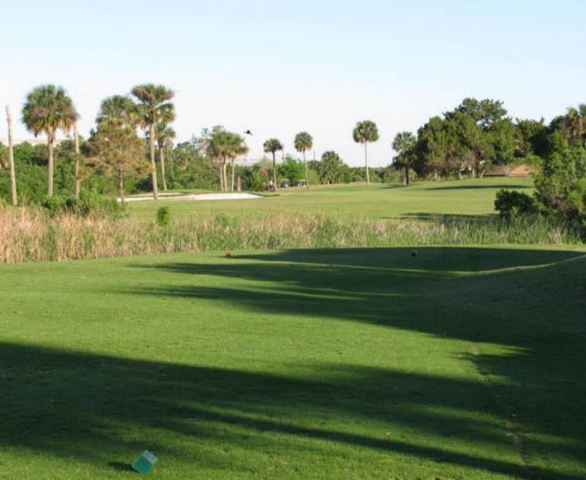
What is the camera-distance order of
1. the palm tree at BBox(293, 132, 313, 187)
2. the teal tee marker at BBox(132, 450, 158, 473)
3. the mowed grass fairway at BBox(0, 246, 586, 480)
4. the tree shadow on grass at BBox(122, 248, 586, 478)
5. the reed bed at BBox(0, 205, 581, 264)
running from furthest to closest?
the palm tree at BBox(293, 132, 313, 187) → the reed bed at BBox(0, 205, 581, 264) → the tree shadow on grass at BBox(122, 248, 586, 478) → the mowed grass fairway at BBox(0, 246, 586, 480) → the teal tee marker at BBox(132, 450, 158, 473)

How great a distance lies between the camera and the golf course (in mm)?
6617

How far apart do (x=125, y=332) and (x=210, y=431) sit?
580 centimetres

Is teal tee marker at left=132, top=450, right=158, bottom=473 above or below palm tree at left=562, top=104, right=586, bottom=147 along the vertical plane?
below

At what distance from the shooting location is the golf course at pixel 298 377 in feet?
21.7

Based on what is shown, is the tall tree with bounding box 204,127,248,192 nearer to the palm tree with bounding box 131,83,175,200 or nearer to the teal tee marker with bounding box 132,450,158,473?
the palm tree with bounding box 131,83,175,200

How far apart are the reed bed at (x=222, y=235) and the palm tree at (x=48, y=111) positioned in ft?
133

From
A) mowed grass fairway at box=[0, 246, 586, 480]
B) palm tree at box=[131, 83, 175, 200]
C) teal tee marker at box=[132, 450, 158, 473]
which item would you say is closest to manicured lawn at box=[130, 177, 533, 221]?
palm tree at box=[131, 83, 175, 200]

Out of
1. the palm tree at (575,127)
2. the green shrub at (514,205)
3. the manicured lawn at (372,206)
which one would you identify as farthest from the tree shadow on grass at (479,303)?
the palm tree at (575,127)

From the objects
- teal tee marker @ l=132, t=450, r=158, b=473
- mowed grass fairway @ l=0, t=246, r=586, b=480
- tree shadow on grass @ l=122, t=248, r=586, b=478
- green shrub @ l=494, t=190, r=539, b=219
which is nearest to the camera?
teal tee marker @ l=132, t=450, r=158, b=473

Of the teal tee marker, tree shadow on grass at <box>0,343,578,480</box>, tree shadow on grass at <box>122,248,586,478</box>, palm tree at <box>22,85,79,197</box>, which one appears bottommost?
tree shadow on grass at <box>122,248,586,478</box>

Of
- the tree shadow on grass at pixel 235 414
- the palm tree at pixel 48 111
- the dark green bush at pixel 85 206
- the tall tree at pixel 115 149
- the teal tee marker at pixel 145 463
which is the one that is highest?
the palm tree at pixel 48 111

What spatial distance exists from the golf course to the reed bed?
11060 mm

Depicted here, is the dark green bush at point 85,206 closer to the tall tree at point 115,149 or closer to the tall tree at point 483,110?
the tall tree at point 115,149

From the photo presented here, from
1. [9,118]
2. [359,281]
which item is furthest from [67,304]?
[9,118]
